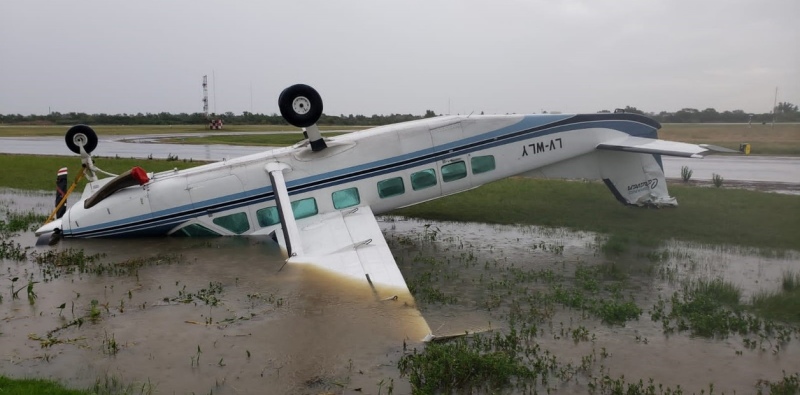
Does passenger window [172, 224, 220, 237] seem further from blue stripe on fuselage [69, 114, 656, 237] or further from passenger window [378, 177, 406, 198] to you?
passenger window [378, 177, 406, 198]

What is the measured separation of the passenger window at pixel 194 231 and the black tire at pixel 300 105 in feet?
12.1

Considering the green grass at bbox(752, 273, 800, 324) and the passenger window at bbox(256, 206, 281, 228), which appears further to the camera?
the passenger window at bbox(256, 206, 281, 228)

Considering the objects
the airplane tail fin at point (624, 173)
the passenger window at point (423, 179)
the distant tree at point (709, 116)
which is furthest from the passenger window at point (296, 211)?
the distant tree at point (709, 116)

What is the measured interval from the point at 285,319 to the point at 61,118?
129 m

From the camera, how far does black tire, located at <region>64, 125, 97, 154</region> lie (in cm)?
1739

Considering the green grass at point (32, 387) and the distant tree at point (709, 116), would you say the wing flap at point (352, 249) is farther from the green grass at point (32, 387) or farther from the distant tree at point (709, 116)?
the distant tree at point (709, 116)

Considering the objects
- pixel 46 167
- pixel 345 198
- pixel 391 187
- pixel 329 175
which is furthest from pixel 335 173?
pixel 46 167

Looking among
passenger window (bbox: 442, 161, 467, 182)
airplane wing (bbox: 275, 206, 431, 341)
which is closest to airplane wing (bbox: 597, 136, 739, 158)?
passenger window (bbox: 442, 161, 467, 182)

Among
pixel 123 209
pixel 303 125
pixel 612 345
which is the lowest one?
pixel 612 345

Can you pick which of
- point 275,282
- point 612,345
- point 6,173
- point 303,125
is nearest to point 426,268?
point 275,282

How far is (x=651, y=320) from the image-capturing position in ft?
34.4

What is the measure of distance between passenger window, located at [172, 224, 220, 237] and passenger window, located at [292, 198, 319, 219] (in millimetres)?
2279

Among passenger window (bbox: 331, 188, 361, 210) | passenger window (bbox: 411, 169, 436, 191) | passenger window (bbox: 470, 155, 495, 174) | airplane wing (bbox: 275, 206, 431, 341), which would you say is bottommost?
airplane wing (bbox: 275, 206, 431, 341)

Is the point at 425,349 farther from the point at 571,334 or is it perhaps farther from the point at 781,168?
the point at 781,168
